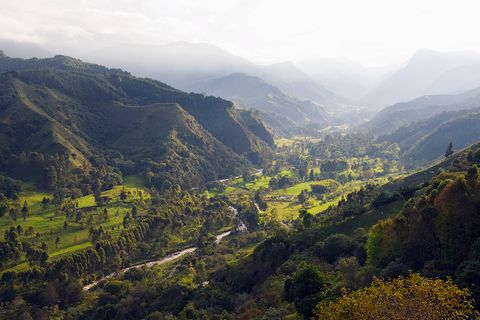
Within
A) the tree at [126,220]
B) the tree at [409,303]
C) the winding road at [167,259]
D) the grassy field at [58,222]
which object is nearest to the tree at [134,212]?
the tree at [126,220]

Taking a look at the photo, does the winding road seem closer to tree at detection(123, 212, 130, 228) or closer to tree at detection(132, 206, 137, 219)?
tree at detection(123, 212, 130, 228)

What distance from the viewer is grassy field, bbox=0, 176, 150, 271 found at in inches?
5600

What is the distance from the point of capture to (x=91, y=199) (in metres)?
195

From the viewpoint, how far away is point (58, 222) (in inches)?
6329

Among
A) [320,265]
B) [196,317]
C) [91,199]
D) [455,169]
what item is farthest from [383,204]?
[91,199]

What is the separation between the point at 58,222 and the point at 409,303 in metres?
157

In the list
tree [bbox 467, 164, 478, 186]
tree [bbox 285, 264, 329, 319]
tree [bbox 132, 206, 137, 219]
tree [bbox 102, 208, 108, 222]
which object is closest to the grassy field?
tree [bbox 102, 208, 108, 222]

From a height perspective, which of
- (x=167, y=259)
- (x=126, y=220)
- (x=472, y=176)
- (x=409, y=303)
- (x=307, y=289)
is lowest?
(x=167, y=259)

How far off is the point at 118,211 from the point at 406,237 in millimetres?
141916

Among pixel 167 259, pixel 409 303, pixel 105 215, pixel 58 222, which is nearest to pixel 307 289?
pixel 409 303

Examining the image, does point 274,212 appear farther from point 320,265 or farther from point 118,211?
point 320,265

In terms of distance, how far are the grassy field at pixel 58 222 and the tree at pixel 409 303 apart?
4814 inches

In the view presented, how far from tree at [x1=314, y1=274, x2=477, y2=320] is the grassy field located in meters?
122

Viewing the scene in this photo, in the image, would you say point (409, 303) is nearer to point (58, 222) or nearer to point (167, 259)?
point (167, 259)
